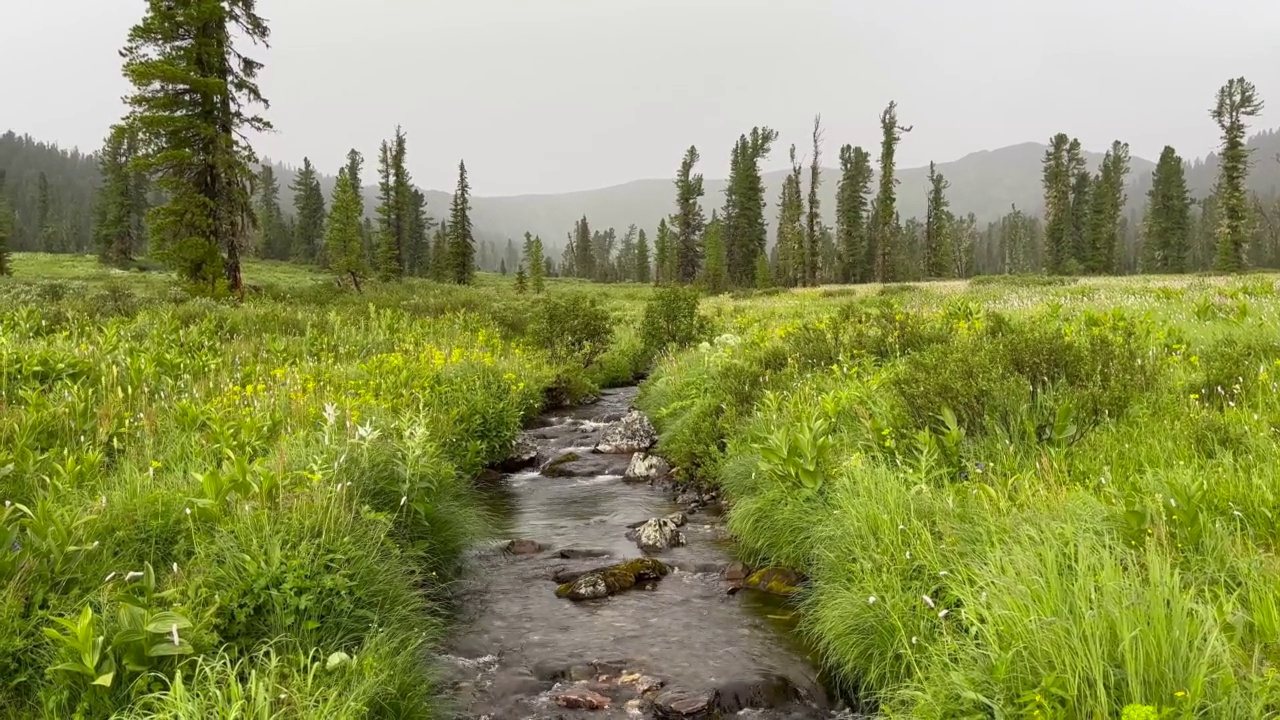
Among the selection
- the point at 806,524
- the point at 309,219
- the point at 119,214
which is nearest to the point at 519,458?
the point at 806,524

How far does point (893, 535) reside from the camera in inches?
192

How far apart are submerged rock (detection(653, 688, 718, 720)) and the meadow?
3.15 feet

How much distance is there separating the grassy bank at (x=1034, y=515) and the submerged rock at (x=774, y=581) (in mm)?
151

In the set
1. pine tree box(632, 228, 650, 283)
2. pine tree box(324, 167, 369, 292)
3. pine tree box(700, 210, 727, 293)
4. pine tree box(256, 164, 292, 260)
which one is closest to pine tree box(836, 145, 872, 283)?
pine tree box(700, 210, 727, 293)

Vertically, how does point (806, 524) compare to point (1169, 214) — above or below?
below

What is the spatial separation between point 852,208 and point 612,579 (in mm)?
76139

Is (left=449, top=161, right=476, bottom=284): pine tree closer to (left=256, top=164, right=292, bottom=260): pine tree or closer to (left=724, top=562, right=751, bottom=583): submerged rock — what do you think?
(left=256, top=164, right=292, bottom=260): pine tree

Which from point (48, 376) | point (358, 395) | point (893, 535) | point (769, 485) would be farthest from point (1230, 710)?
point (48, 376)

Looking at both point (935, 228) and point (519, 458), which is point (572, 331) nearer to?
point (519, 458)

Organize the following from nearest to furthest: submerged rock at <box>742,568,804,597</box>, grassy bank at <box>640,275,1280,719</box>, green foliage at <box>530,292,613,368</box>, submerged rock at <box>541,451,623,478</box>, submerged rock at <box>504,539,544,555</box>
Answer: grassy bank at <box>640,275,1280,719</box>
submerged rock at <box>742,568,804,597</box>
submerged rock at <box>504,539,544,555</box>
submerged rock at <box>541,451,623,478</box>
green foliage at <box>530,292,613,368</box>

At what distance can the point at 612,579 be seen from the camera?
6.48 metres

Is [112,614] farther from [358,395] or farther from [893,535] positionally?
[358,395]

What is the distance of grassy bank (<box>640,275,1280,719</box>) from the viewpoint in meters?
2.85

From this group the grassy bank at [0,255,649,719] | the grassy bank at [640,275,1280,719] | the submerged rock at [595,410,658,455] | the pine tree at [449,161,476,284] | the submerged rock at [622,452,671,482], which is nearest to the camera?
the grassy bank at [640,275,1280,719]
